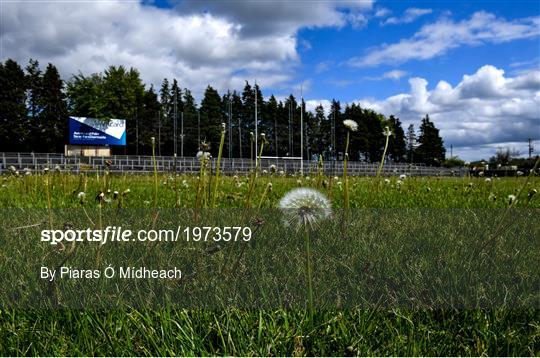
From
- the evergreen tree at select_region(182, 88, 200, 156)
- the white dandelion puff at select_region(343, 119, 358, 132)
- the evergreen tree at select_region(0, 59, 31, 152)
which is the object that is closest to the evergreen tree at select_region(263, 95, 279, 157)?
the evergreen tree at select_region(182, 88, 200, 156)

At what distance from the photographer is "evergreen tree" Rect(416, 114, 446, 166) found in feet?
290

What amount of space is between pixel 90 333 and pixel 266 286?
756mm

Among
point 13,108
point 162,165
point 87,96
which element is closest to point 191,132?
point 87,96

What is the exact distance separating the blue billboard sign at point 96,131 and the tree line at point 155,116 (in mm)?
946

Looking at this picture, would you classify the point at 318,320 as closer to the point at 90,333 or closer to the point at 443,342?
the point at 443,342

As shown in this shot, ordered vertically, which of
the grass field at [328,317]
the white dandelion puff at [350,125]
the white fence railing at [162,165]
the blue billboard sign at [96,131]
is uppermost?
the blue billboard sign at [96,131]

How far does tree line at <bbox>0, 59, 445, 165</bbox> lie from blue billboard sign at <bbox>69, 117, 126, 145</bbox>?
95 cm

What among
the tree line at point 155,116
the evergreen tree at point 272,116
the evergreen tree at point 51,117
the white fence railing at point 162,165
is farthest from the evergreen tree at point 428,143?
the evergreen tree at point 51,117

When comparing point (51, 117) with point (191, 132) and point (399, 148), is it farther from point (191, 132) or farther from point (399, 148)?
point (399, 148)

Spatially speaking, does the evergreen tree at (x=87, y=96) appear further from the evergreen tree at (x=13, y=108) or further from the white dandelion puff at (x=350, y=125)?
the white dandelion puff at (x=350, y=125)

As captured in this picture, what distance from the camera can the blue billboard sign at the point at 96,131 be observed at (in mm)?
63594

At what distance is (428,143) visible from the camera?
3501 inches

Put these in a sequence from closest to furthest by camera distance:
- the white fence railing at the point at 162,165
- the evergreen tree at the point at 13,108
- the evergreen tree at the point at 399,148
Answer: the white fence railing at the point at 162,165
the evergreen tree at the point at 13,108
the evergreen tree at the point at 399,148

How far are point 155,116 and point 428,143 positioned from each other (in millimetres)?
50466
